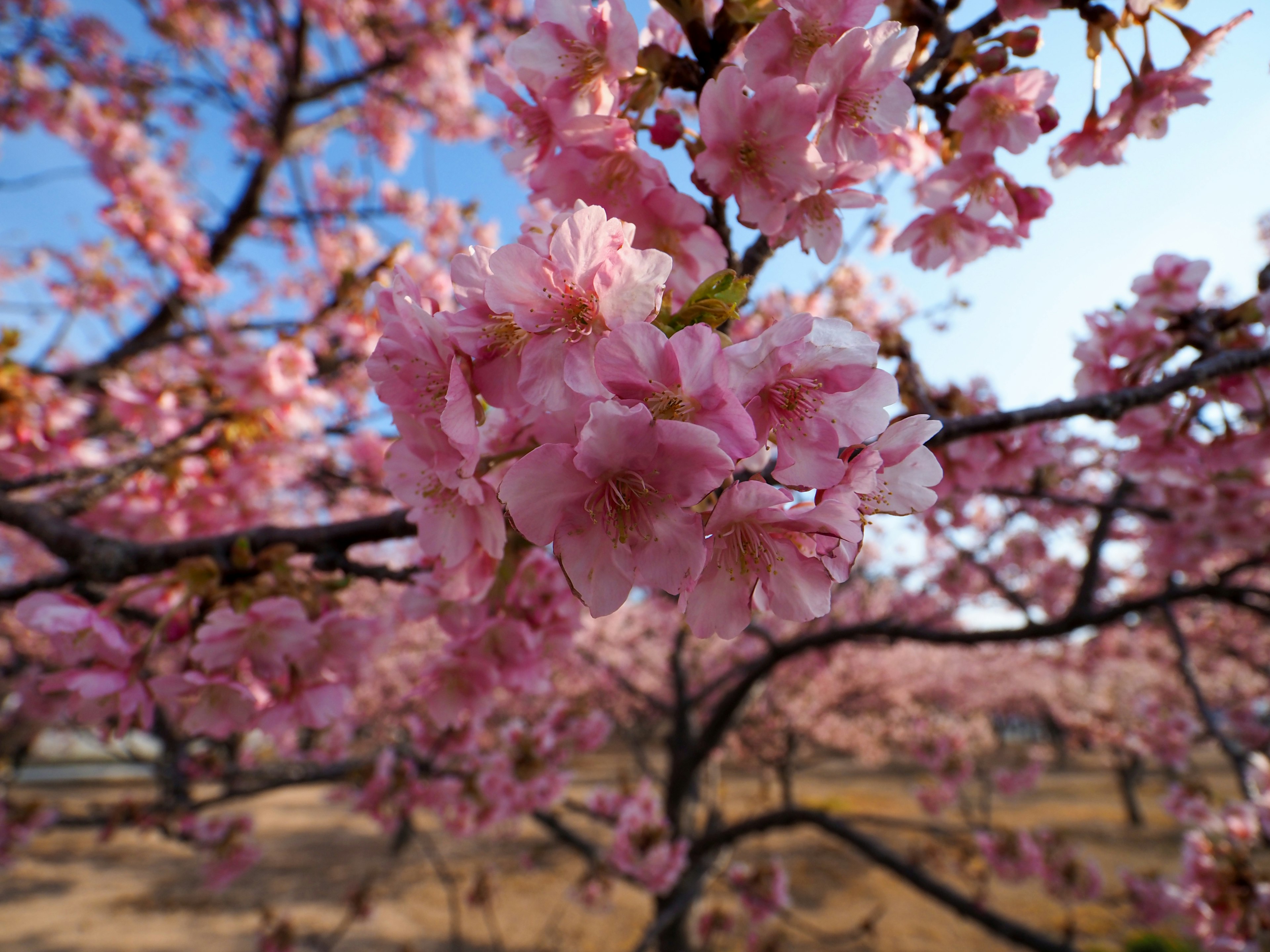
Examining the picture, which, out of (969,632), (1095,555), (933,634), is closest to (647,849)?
(933,634)

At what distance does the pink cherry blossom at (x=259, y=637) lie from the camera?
120 centimetres

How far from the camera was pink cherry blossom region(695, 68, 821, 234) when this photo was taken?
94 cm

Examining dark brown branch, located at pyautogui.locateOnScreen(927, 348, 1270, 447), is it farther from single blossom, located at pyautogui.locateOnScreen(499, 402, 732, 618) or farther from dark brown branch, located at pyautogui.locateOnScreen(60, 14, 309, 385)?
dark brown branch, located at pyautogui.locateOnScreen(60, 14, 309, 385)

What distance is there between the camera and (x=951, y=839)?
12.7 feet

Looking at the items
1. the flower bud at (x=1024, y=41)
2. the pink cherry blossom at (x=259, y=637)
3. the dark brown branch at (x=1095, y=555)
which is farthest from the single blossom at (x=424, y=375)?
the dark brown branch at (x=1095, y=555)

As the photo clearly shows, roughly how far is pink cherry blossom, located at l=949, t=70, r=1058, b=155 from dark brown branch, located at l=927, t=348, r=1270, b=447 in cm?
60

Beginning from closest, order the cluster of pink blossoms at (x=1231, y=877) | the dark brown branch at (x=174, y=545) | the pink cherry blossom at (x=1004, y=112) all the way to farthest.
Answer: the pink cherry blossom at (x=1004, y=112) → the dark brown branch at (x=174, y=545) → the cluster of pink blossoms at (x=1231, y=877)

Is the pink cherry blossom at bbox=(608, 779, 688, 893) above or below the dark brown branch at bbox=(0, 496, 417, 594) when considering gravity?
below

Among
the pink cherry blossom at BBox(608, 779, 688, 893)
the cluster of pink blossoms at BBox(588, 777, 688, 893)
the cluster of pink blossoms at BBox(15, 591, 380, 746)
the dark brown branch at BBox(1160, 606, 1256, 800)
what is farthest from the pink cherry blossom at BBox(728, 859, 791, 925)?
the cluster of pink blossoms at BBox(15, 591, 380, 746)

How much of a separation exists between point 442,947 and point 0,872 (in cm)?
894

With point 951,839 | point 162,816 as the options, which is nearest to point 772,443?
point 951,839

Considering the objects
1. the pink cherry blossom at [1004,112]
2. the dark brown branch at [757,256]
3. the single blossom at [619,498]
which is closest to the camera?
the single blossom at [619,498]

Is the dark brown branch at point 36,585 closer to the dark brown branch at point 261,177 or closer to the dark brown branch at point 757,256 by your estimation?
the dark brown branch at point 757,256

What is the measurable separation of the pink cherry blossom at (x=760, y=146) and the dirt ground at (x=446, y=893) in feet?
16.5
